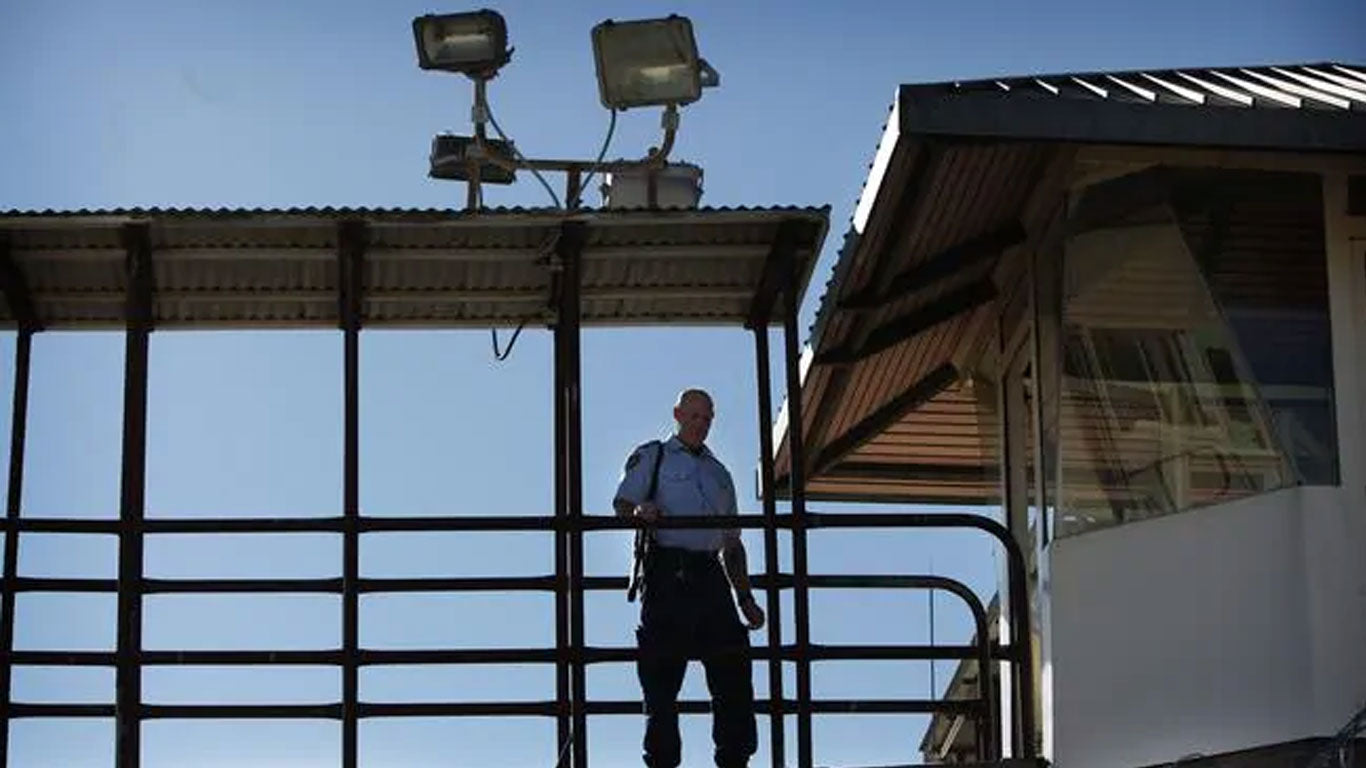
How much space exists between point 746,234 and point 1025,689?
2396 mm

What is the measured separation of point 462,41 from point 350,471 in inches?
78.4

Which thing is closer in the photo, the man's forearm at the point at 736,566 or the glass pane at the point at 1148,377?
the glass pane at the point at 1148,377

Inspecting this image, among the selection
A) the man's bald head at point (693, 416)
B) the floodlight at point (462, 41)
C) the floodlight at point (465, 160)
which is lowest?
the man's bald head at point (693, 416)

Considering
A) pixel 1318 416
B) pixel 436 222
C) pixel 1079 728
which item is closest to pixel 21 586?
pixel 436 222

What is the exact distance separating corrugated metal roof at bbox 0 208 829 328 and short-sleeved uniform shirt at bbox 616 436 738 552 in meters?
0.99

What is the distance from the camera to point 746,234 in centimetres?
1592

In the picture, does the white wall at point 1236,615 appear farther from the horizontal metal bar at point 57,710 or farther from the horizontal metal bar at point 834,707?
the horizontal metal bar at point 57,710

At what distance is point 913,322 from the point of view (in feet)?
59.0

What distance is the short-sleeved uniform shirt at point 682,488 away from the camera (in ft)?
50.6

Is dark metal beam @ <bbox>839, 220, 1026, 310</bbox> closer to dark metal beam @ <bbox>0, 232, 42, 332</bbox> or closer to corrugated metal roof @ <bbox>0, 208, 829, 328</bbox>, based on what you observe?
corrugated metal roof @ <bbox>0, 208, 829, 328</bbox>

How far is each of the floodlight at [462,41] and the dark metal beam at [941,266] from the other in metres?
2.26

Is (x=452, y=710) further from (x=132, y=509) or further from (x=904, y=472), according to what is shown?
(x=904, y=472)

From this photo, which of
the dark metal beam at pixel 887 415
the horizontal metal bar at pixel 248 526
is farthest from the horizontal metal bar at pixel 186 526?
the dark metal beam at pixel 887 415

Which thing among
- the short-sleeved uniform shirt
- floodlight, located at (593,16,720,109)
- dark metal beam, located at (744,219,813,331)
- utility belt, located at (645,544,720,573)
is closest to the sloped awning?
dark metal beam, located at (744,219,813,331)
